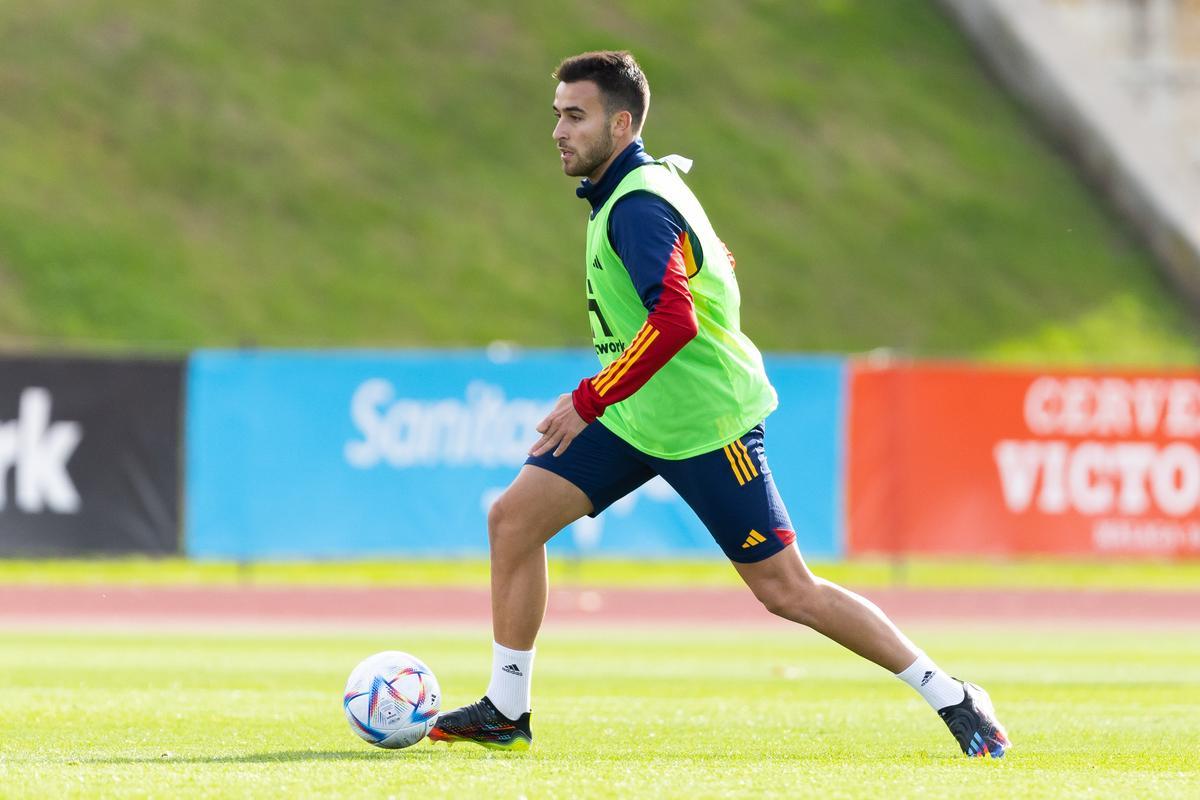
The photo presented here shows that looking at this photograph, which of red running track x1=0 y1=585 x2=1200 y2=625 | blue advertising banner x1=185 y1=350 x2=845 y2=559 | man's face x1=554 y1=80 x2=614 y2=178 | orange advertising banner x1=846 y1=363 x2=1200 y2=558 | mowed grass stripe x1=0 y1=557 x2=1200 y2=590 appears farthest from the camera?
orange advertising banner x1=846 y1=363 x2=1200 y2=558

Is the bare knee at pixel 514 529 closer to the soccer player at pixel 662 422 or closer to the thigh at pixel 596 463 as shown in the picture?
the soccer player at pixel 662 422

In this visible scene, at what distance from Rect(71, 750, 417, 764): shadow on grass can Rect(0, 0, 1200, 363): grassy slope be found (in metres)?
18.7

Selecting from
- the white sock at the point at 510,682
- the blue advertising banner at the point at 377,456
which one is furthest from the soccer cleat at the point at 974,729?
the blue advertising banner at the point at 377,456

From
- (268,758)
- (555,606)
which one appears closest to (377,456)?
(555,606)

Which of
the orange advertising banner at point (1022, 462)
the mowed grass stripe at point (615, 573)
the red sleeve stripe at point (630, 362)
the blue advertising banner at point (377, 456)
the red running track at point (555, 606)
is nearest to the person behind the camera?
the red sleeve stripe at point (630, 362)

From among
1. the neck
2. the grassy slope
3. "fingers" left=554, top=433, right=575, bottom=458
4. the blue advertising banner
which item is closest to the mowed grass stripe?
the blue advertising banner

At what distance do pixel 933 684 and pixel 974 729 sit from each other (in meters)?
0.21

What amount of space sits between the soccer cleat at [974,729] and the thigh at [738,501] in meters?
0.84

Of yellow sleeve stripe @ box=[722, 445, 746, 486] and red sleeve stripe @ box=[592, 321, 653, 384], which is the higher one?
red sleeve stripe @ box=[592, 321, 653, 384]

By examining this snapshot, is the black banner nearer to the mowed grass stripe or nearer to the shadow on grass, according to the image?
the mowed grass stripe

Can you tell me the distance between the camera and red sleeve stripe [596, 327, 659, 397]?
261 inches

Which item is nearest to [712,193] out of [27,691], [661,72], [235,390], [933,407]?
[661,72]

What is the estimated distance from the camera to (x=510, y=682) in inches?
287

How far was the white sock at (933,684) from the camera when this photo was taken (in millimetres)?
7035
